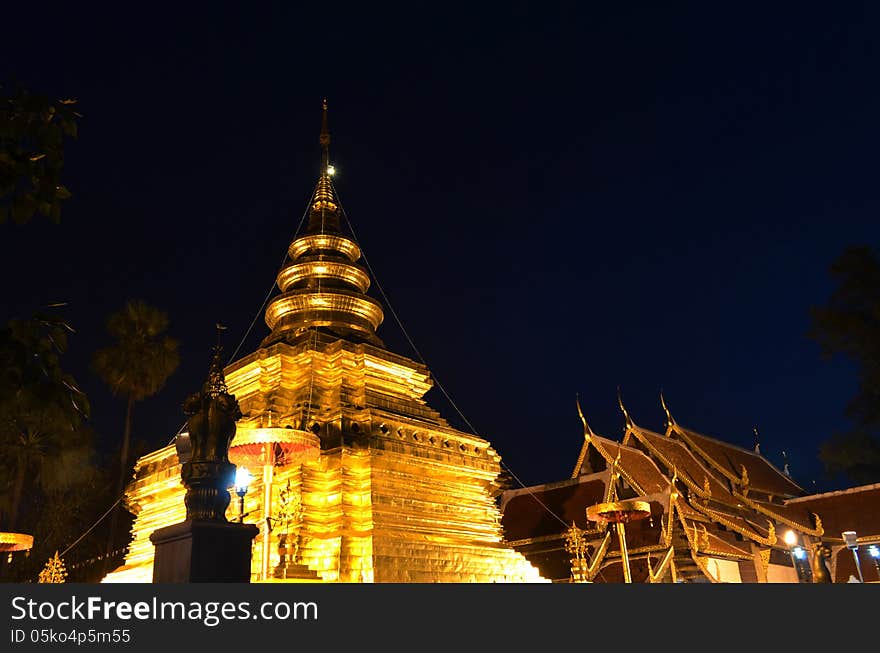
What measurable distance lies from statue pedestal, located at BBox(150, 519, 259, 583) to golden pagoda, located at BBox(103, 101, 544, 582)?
3.16 meters

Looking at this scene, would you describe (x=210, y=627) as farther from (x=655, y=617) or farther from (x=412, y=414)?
(x=412, y=414)

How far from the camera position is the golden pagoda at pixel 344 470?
35.9ft

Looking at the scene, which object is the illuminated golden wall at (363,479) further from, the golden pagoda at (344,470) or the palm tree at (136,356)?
the palm tree at (136,356)

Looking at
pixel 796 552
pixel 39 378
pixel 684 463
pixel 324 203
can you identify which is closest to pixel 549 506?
pixel 684 463

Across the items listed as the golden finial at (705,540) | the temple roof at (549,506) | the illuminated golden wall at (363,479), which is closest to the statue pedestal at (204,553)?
the illuminated golden wall at (363,479)

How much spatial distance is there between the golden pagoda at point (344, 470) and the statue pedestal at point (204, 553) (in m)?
3.16

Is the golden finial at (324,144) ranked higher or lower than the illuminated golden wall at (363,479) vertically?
higher

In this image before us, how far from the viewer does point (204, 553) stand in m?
5.26

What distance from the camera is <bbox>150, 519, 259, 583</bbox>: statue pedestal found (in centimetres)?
523

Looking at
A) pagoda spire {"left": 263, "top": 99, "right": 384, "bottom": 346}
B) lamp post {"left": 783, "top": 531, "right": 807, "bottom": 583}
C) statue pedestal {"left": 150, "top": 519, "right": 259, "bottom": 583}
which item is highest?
pagoda spire {"left": 263, "top": 99, "right": 384, "bottom": 346}

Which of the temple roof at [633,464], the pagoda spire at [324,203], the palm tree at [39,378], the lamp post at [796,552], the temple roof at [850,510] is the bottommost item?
the palm tree at [39,378]

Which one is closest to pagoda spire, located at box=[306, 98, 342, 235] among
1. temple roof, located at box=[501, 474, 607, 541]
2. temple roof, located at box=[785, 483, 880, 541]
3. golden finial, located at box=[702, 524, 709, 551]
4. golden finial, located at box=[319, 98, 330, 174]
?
golden finial, located at box=[319, 98, 330, 174]

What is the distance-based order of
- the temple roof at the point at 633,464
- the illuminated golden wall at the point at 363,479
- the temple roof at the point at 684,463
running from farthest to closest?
the temple roof at the point at 684,463
the temple roof at the point at 633,464
the illuminated golden wall at the point at 363,479

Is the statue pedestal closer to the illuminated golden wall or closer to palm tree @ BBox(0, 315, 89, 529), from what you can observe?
palm tree @ BBox(0, 315, 89, 529)
